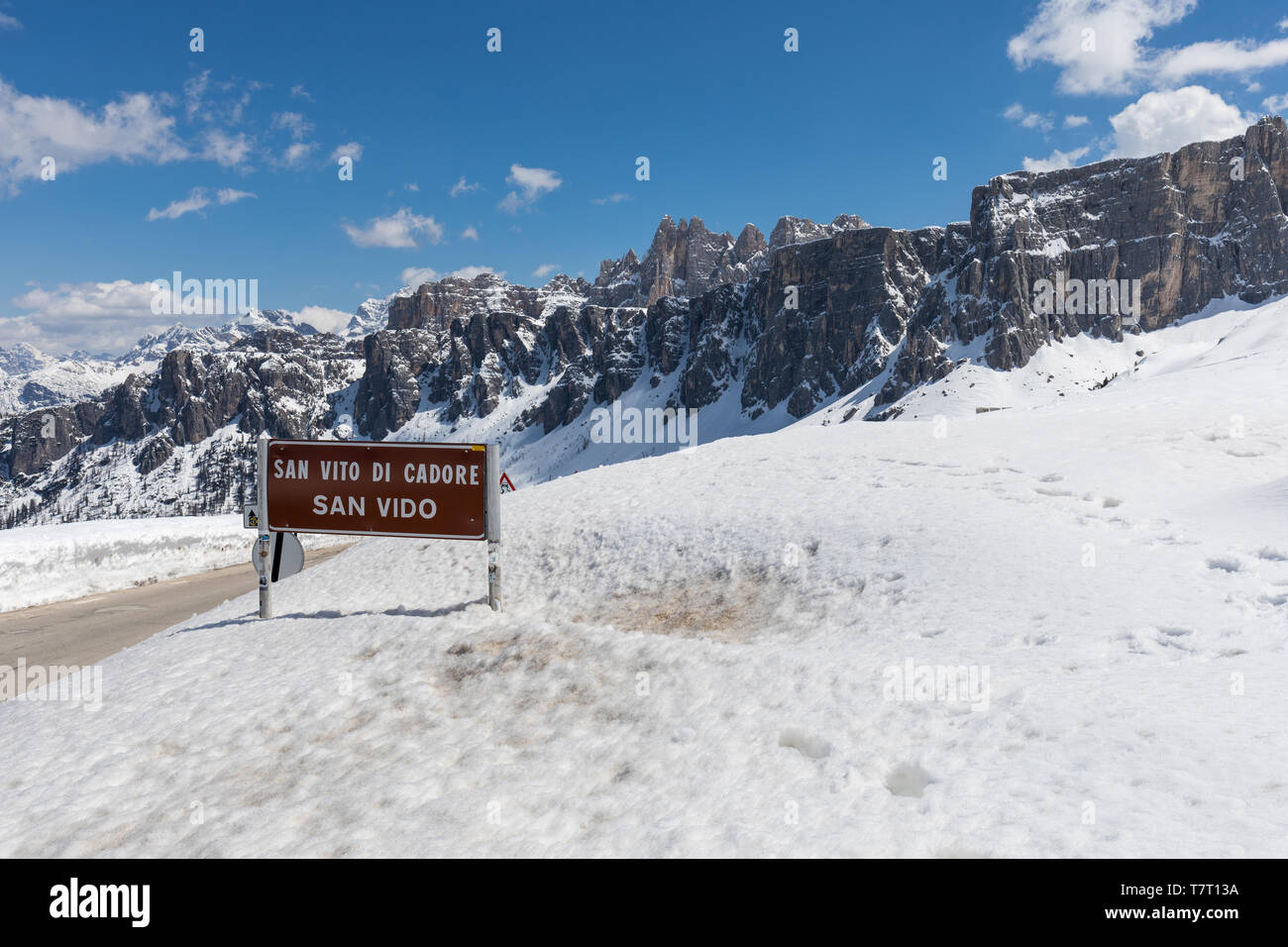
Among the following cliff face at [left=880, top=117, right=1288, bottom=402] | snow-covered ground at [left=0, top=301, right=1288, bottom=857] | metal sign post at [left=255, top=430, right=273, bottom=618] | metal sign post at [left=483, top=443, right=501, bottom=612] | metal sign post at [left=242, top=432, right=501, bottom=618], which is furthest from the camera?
cliff face at [left=880, top=117, right=1288, bottom=402]

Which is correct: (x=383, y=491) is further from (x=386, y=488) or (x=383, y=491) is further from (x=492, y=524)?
(x=492, y=524)

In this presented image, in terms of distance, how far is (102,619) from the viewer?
59.6ft

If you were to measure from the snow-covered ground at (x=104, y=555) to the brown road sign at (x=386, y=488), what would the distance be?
1566 cm

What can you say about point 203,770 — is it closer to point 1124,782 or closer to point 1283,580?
point 1124,782

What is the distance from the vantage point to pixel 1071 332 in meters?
171

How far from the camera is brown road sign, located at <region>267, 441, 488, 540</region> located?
39.1 ft

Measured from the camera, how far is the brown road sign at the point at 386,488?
11922mm

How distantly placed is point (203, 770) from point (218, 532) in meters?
27.5

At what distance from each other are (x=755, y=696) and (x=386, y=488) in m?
7.73

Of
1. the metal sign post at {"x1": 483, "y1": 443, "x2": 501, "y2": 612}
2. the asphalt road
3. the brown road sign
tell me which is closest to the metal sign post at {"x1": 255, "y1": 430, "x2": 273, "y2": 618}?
the brown road sign

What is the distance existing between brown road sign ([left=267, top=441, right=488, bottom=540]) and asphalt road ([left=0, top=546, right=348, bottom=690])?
699 cm

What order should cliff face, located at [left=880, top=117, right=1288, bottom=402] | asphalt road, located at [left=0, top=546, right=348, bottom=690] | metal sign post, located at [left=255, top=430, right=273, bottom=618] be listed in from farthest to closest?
cliff face, located at [left=880, top=117, right=1288, bottom=402], asphalt road, located at [left=0, top=546, right=348, bottom=690], metal sign post, located at [left=255, top=430, right=273, bottom=618]

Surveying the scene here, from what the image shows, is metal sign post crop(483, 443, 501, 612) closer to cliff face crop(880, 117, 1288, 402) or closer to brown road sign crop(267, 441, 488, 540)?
brown road sign crop(267, 441, 488, 540)
